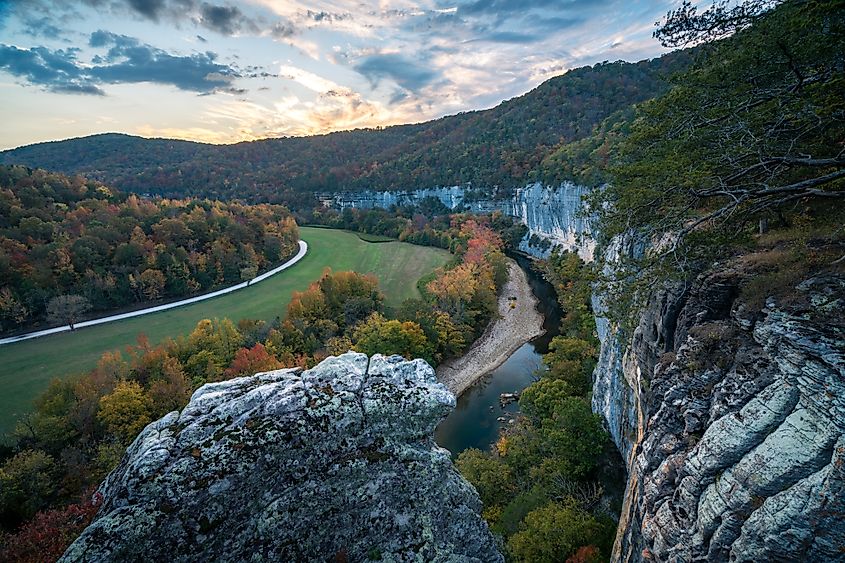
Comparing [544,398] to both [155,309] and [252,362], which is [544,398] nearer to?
[252,362]

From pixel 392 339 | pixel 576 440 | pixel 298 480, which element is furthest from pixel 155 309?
pixel 576 440

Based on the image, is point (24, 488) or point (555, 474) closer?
point (24, 488)

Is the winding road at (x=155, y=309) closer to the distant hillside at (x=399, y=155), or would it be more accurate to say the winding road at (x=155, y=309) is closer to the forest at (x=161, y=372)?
the forest at (x=161, y=372)

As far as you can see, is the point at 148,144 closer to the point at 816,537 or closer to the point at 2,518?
the point at 2,518

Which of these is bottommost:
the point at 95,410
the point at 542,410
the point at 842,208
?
the point at 542,410

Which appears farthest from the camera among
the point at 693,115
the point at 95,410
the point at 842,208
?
the point at 95,410

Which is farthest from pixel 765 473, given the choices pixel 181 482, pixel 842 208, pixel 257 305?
pixel 257 305

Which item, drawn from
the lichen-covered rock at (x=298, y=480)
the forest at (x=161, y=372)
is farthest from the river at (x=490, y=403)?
the lichen-covered rock at (x=298, y=480)
